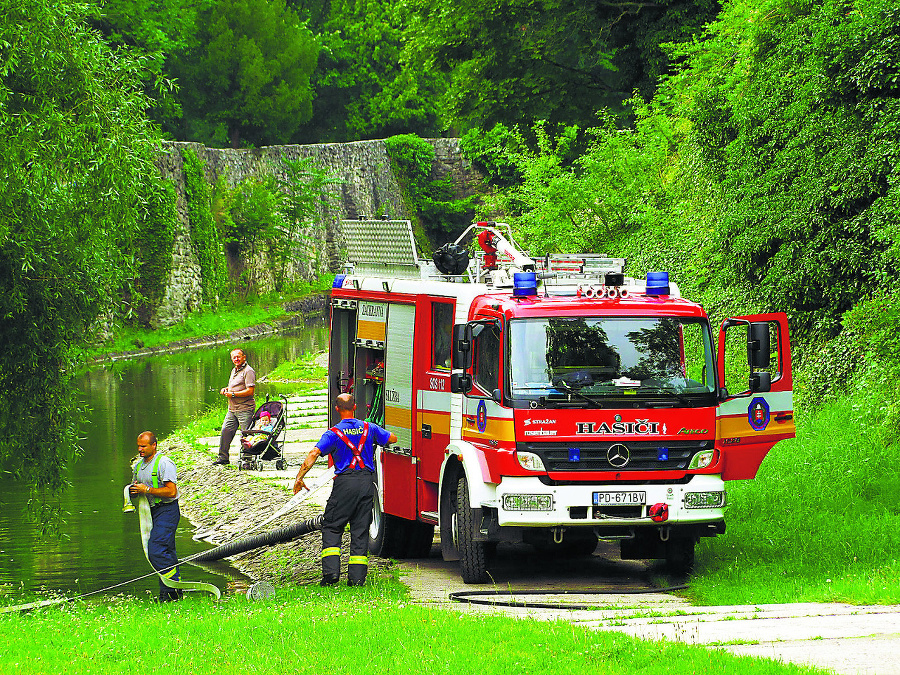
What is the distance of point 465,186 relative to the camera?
82.4 metres

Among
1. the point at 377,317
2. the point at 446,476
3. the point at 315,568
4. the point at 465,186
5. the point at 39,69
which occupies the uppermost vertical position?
the point at 465,186

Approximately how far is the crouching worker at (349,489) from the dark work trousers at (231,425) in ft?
29.4

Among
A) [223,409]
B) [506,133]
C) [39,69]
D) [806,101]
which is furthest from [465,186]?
[39,69]

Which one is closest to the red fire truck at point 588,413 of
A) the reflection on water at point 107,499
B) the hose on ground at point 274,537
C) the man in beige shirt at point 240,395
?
the hose on ground at point 274,537

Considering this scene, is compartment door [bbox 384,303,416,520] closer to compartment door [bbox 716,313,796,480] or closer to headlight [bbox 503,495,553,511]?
headlight [bbox 503,495,553,511]

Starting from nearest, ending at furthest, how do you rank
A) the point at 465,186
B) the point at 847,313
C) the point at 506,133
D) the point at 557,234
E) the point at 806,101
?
the point at 847,313, the point at 806,101, the point at 557,234, the point at 506,133, the point at 465,186

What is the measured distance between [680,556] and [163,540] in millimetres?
5229

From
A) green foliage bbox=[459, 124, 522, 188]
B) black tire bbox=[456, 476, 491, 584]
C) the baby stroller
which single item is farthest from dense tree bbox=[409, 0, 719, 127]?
black tire bbox=[456, 476, 491, 584]

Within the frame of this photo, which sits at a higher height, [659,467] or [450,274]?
[450,274]

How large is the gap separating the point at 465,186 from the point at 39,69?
68.1 m

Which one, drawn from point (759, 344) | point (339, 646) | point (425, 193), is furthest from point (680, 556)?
point (425, 193)

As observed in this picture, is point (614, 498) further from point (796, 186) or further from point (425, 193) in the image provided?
point (425, 193)

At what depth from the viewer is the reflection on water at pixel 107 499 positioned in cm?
1616

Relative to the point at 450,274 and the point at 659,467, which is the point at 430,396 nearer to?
the point at 450,274
